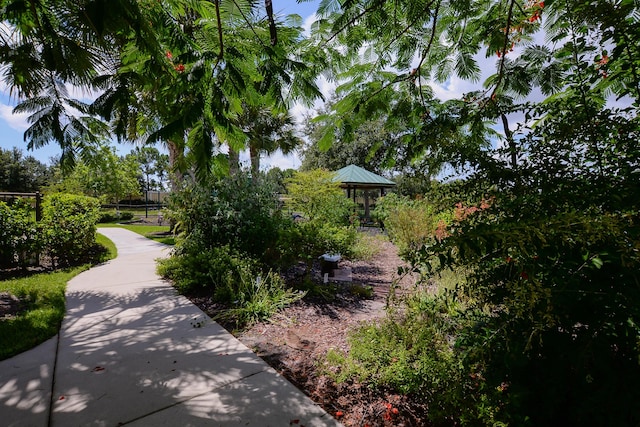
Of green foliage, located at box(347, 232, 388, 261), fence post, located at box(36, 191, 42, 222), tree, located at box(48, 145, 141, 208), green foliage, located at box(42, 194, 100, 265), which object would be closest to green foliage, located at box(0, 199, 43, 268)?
green foliage, located at box(42, 194, 100, 265)

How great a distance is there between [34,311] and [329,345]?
3982 millimetres

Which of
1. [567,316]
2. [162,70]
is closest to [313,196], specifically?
[162,70]

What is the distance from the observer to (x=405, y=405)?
7.26 feet

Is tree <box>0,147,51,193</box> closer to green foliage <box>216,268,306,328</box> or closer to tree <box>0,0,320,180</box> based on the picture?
green foliage <box>216,268,306,328</box>

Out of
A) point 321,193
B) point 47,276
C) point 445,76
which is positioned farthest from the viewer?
point 321,193

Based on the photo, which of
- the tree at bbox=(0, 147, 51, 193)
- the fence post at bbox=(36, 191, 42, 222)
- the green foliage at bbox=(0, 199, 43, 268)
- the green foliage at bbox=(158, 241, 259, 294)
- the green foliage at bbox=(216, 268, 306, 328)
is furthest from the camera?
the tree at bbox=(0, 147, 51, 193)

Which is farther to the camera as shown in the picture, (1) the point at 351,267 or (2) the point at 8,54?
(1) the point at 351,267

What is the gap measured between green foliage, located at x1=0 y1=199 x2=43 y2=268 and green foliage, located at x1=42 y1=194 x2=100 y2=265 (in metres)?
0.20

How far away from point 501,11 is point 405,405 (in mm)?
3536

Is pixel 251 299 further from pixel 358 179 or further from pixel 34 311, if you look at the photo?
pixel 358 179

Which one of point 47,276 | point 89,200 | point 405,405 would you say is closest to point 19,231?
point 47,276

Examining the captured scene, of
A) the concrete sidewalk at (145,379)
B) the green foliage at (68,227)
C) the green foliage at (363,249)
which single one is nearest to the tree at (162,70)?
the concrete sidewalk at (145,379)

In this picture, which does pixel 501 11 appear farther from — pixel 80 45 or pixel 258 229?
pixel 258 229

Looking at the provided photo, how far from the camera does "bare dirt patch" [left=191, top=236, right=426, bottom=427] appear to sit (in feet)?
7.12
